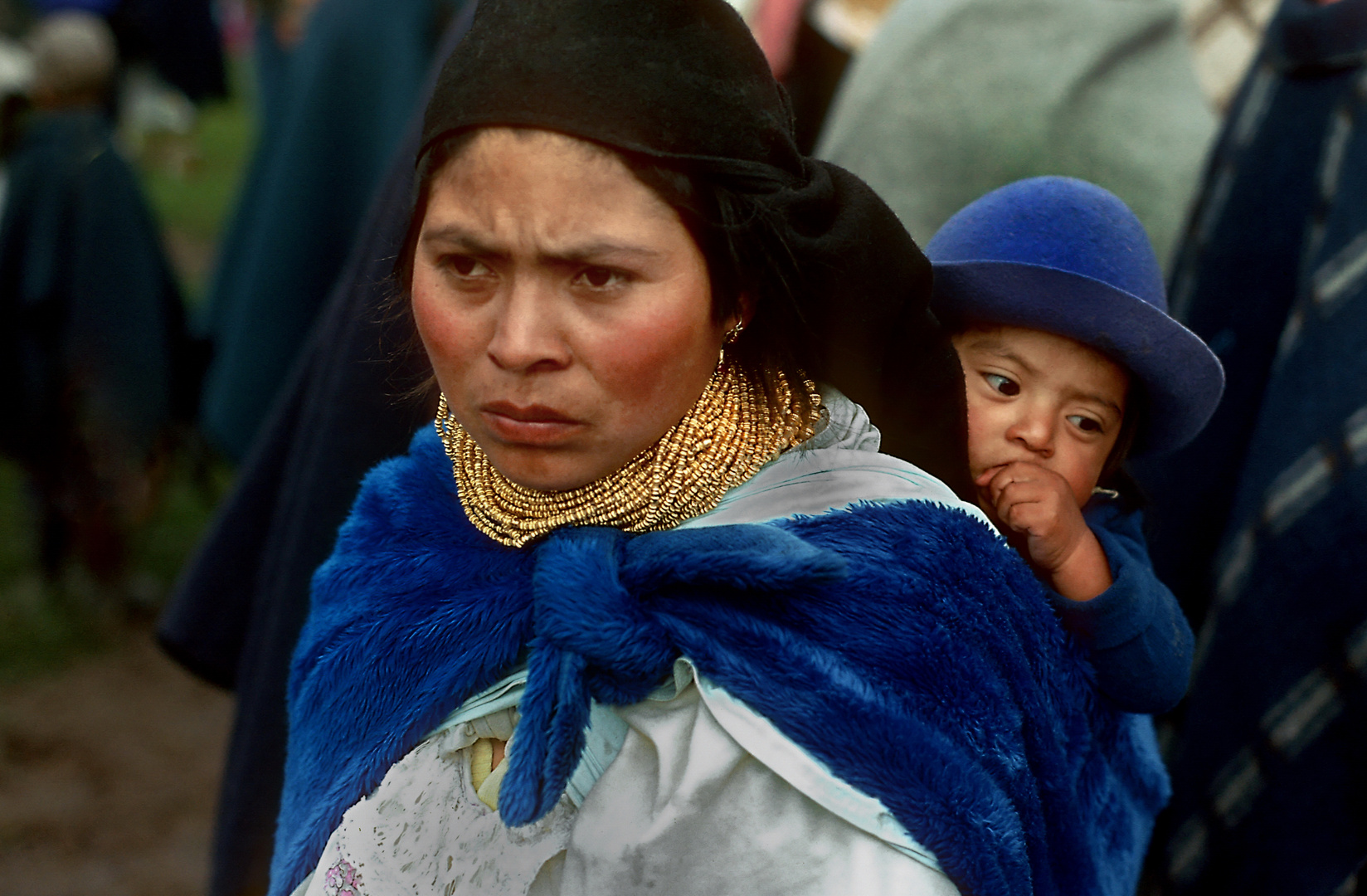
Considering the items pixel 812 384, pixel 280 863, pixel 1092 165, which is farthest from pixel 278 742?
pixel 1092 165

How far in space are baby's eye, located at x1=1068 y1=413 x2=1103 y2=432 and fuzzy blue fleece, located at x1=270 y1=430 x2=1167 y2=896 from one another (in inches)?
8.1

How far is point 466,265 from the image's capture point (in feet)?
4.36

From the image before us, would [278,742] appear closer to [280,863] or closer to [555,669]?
[280,863]

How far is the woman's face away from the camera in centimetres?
124

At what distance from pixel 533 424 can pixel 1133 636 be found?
→ 25.6 inches

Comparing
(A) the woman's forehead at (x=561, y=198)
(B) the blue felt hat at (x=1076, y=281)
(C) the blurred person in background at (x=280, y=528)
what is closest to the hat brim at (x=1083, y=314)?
(B) the blue felt hat at (x=1076, y=281)

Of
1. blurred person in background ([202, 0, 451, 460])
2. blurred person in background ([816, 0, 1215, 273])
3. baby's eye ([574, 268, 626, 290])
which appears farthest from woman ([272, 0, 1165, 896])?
blurred person in background ([202, 0, 451, 460])

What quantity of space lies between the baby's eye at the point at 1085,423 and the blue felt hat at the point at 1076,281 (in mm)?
71

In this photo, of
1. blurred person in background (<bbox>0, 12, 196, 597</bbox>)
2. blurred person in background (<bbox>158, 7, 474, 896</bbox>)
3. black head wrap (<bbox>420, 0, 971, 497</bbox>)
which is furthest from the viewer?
blurred person in background (<bbox>0, 12, 196, 597</bbox>)

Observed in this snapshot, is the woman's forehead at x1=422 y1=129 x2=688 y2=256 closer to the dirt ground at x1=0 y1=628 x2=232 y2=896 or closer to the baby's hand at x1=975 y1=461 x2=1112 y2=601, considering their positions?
the baby's hand at x1=975 y1=461 x2=1112 y2=601

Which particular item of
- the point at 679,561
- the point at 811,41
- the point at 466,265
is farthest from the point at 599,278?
the point at 811,41

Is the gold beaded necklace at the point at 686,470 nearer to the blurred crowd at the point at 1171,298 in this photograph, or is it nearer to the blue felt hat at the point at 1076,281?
the blue felt hat at the point at 1076,281

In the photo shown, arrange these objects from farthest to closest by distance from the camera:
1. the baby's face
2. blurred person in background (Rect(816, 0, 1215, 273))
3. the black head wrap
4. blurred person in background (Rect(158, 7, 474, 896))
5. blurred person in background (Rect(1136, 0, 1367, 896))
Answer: blurred person in background (Rect(816, 0, 1215, 273)) < blurred person in background (Rect(158, 7, 474, 896)) < blurred person in background (Rect(1136, 0, 1367, 896)) < the baby's face < the black head wrap

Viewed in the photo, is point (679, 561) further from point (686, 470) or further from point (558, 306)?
point (558, 306)
